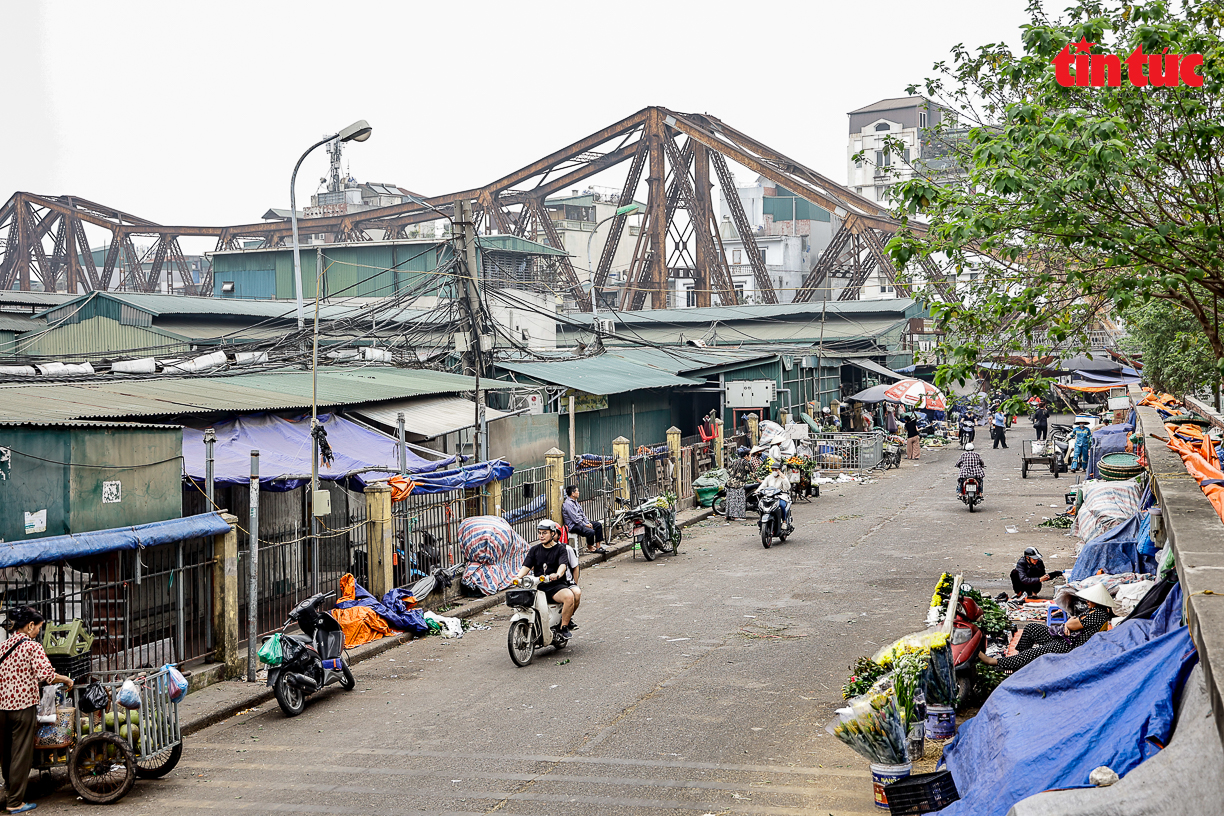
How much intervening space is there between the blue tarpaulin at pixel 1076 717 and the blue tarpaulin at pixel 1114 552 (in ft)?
14.1

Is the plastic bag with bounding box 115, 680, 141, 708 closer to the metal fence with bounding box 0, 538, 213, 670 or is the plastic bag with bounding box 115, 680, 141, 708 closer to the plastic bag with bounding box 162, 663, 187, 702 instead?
the plastic bag with bounding box 162, 663, 187, 702

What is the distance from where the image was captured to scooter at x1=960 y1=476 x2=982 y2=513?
74.8 ft

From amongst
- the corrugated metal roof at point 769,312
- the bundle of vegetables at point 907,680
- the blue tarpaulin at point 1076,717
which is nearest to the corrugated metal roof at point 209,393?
the bundle of vegetables at point 907,680

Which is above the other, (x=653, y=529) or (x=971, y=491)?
(x=971, y=491)

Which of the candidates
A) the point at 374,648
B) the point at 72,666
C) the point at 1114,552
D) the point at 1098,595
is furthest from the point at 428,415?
the point at 1098,595

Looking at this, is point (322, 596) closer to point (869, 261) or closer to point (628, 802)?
point (628, 802)

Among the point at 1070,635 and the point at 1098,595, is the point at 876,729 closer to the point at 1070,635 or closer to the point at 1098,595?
the point at 1070,635

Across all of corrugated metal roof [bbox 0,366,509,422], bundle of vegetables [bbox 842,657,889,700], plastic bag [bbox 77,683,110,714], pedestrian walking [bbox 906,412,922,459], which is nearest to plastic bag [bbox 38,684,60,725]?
plastic bag [bbox 77,683,110,714]

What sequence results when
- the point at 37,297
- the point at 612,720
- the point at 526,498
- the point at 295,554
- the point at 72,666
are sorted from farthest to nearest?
the point at 37,297 → the point at 526,498 → the point at 295,554 → the point at 612,720 → the point at 72,666

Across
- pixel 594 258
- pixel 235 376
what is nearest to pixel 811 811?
pixel 235 376

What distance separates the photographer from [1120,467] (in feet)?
49.6

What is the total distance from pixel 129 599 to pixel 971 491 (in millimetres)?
17559

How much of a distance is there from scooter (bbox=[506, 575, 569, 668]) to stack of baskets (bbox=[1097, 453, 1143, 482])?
8.54 meters

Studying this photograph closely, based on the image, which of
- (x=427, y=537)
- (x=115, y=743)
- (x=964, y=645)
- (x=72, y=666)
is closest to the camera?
(x=115, y=743)
